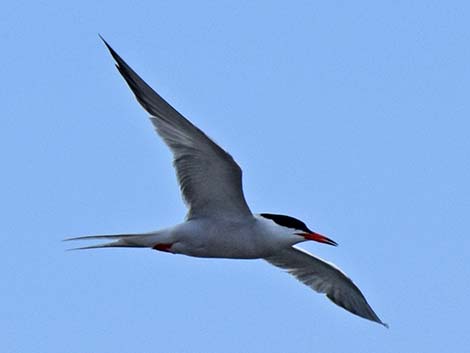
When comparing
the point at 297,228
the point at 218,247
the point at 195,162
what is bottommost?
the point at 218,247

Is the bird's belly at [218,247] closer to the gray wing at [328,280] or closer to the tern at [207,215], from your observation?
the tern at [207,215]

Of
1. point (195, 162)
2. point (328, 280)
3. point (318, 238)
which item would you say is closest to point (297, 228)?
point (318, 238)

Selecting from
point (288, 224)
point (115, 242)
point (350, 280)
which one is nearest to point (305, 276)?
point (350, 280)

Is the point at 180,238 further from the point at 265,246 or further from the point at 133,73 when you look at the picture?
the point at 133,73

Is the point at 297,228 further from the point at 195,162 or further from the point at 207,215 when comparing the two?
the point at 195,162

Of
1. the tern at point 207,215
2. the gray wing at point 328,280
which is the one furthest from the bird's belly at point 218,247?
the gray wing at point 328,280

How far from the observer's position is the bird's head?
37.1ft

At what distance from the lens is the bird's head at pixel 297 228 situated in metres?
11.3

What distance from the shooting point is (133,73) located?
10.2 meters

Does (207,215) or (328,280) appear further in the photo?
(328,280)

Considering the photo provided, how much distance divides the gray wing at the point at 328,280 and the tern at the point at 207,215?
5.17 feet

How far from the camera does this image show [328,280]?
516 inches

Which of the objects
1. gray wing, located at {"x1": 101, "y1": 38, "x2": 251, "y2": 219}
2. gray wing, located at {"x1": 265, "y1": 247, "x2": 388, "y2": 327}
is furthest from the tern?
gray wing, located at {"x1": 265, "y1": 247, "x2": 388, "y2": 327}

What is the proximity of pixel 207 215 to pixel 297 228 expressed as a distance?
0.91 meters
